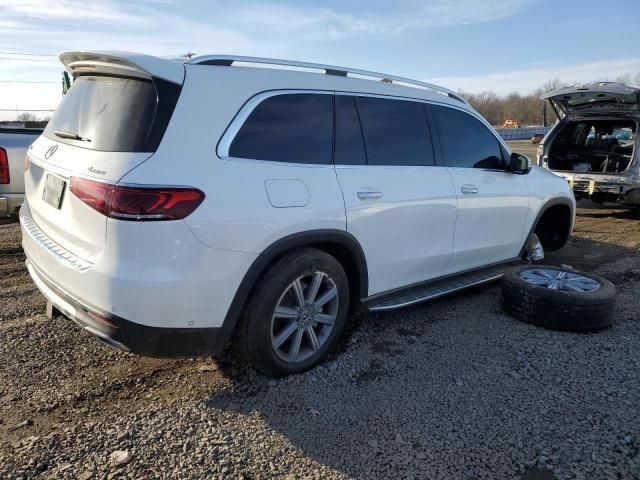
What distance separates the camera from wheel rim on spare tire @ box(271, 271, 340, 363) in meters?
3.19

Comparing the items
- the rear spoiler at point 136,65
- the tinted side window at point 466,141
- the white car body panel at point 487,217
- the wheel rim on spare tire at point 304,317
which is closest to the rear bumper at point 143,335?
the wheel rim on spare tire at point 304,317

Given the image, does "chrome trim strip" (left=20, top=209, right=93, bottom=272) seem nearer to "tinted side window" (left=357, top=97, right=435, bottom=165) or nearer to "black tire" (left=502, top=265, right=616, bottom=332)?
"tinted side window" (left=357, top=97, right=435, bottom=165)

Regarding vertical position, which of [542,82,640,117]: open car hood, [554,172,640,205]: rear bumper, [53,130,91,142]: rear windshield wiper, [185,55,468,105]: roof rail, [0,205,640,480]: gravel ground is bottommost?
[0,205,640,480]: gravel ground

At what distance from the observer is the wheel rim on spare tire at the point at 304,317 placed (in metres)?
3.19

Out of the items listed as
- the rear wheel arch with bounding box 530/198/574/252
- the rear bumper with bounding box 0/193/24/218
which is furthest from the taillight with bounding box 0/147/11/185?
the rear wheel arch with bounding box 530/198/574/252

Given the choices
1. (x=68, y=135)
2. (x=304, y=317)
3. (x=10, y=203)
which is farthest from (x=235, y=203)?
(x=10, y=203)

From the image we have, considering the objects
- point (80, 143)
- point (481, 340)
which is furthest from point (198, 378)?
point (481, 340)

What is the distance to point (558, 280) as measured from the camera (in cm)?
454

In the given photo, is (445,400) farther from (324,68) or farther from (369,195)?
(324,68)

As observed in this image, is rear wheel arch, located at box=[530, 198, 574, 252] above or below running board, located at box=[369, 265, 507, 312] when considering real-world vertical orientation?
above

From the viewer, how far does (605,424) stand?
2885mm

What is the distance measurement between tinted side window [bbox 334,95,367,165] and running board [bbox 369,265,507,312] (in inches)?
40.2

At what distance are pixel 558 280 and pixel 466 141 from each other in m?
1.44

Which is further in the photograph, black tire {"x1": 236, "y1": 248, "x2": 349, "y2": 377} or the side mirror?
the side mirror
